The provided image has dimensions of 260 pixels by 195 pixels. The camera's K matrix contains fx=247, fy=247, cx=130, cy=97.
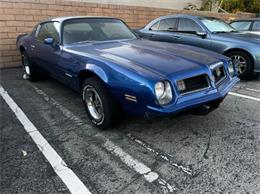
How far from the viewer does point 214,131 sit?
129 inches

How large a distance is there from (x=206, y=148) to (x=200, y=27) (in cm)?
411

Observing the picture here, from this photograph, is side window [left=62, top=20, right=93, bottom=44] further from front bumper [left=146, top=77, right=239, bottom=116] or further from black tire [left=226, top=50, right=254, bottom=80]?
black tire [left=226, top=50, right=254, bottom=80]

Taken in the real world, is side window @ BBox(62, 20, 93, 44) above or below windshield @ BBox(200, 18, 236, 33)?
below

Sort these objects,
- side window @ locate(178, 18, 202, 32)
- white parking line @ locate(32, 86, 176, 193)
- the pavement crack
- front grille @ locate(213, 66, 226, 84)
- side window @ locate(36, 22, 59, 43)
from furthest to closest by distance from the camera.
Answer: side window @ locate(178, 18, 202, 32)
side window @ locate(36, 22, 59, 43)
front grille @ locate(213, 66, 226, 84)
the pavement crack
white parking line @ locate(32, 86, 176, 193)

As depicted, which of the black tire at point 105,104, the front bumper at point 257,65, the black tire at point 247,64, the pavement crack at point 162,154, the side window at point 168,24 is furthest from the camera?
the side window at point 168,24

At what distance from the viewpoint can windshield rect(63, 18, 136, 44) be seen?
4.05 metres

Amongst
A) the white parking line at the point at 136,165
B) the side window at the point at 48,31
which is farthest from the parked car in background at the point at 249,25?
the white parking line at the point at 136,165

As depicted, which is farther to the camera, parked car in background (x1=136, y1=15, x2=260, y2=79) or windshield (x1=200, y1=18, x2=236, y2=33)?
windshield (x1=200, y1=18, x2=236, y2=33)

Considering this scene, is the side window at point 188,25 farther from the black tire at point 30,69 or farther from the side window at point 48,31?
the black tire at point 30,69

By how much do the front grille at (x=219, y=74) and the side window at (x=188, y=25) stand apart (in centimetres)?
311

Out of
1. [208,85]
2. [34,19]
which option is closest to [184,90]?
[208,85]

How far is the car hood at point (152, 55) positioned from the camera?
9.48 ft

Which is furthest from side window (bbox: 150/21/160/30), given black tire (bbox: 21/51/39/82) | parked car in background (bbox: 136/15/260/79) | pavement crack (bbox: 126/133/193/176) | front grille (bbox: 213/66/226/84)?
pavement crack (bbox: 126/133/193/176)

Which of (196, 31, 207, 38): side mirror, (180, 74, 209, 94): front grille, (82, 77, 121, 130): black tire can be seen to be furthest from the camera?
(196, 31, 207, 38): side mirror
